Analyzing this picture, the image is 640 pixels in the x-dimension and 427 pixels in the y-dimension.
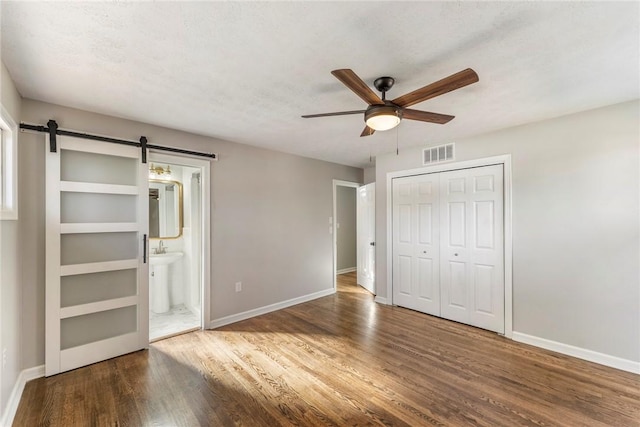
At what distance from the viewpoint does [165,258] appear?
398 cm

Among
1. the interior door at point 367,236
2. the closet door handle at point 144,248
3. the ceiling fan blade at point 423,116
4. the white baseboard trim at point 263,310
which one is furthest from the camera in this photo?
the interior door at point 367,236

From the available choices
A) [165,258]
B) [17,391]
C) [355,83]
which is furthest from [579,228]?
[17,391]

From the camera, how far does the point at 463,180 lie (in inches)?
142

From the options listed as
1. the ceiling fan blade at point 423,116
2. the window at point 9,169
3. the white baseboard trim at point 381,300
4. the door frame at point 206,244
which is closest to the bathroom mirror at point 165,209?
the door frame at point 206,244

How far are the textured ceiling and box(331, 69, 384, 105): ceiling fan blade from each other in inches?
9.8

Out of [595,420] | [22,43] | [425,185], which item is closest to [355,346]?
[595,420]

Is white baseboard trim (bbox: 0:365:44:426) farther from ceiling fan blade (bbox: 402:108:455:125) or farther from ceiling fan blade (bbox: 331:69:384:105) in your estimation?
ceiling fan blade (bbox: 402:108:455:125)

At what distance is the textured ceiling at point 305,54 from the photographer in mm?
1417

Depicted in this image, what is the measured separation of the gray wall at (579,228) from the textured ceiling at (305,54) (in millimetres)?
333

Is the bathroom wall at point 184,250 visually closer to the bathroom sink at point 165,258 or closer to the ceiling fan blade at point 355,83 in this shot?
the bathroom sink at point 165,258

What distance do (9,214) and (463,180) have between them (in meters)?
4.45

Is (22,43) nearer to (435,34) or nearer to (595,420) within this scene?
(435,34)

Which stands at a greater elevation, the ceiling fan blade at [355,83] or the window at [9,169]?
the ceiling fan blade at [355,83]

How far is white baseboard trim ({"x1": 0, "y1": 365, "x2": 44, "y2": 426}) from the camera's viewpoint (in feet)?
6.05
